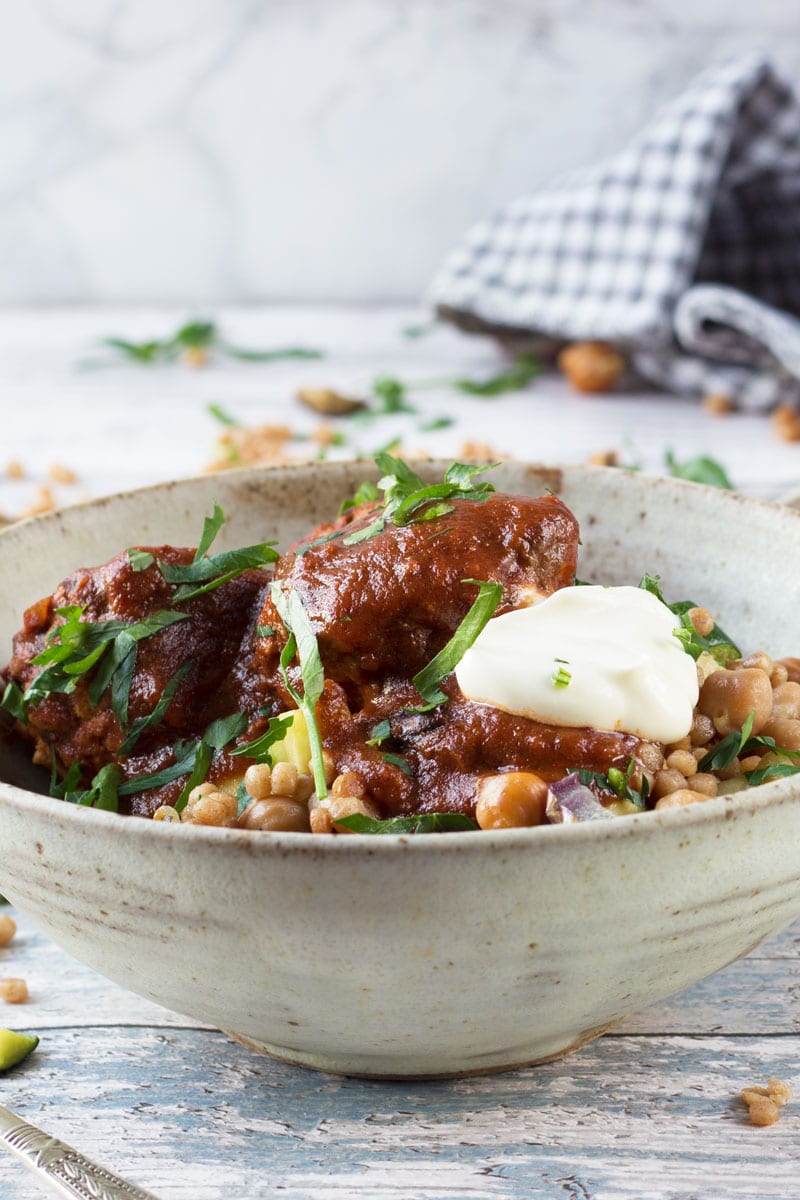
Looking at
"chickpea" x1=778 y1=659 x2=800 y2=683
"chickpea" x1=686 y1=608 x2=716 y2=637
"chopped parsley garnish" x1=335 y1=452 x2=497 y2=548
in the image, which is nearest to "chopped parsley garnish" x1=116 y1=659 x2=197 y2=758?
"chopped parsley garnish" x1=335 y1=452 x2=497 y2=548

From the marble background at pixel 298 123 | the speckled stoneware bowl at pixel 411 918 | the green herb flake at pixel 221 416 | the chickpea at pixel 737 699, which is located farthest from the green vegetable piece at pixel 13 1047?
the marble background at pixel 298 123

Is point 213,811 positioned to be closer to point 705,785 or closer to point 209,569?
point 209,569

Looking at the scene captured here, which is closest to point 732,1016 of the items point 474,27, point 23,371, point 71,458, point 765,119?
point 71,458

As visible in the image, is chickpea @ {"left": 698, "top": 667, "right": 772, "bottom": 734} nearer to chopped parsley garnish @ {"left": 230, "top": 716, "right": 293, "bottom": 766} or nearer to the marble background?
chopped parsley garnish @ {"left": 230, "top": 716, "right": 293, "bottom": 766}

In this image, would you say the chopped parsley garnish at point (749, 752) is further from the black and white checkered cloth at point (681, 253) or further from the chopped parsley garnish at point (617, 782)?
the black and white checkered cloth at point (681, 253)

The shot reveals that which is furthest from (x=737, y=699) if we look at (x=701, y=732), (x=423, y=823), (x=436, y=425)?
(x=436, y=425)
